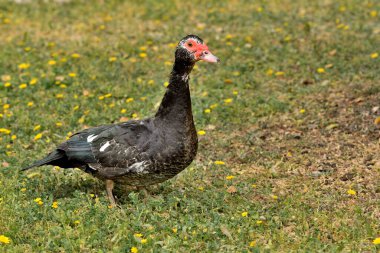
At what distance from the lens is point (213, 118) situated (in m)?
8.71

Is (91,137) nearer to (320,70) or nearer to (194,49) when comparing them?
(194,49)

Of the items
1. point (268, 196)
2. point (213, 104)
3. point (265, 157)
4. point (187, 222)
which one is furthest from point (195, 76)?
point (187, 222)

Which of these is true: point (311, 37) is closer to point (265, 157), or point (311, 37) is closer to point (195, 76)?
point (195, 76)

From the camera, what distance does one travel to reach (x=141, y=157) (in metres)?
6.19

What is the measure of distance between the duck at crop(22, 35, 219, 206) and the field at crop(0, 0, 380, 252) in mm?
262

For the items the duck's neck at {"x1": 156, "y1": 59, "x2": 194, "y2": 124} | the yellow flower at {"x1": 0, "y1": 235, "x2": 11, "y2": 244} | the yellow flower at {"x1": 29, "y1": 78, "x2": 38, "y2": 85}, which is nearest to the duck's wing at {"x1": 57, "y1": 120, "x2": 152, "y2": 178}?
the duck's neck at {"x1": 156, "y1": 59, "x2": 194, "y2": 124}

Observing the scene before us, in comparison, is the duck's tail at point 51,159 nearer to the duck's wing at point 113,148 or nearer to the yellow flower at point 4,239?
the duck's wing at point 113,148

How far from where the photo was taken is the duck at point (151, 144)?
20.3 ft

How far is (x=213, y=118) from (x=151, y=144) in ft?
8.48

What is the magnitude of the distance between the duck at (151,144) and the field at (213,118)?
0.26m

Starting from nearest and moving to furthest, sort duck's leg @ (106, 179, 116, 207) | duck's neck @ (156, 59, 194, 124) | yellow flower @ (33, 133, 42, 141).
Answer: duck's neck @ (156, 59, 194, 124), duck's leg @ (106, 179, 116, 207), yellow flower @ (33, 133, 42, 141)

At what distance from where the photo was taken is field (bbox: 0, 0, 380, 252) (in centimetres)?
579

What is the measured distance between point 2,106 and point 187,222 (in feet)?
14.6

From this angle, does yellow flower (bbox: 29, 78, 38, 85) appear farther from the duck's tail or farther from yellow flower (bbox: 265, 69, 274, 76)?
the duck's tail
